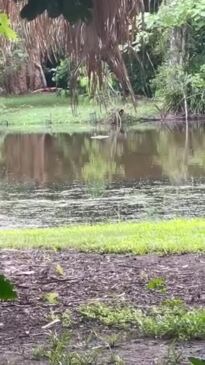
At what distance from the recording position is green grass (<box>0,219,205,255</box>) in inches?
290

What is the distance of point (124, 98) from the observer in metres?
4.32

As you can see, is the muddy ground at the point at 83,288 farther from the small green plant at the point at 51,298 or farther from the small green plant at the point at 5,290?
the small green plant at the point at 5,290

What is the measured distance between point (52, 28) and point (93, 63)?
380mm

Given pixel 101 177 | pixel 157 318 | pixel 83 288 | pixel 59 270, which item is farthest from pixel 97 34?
pixel 101 177

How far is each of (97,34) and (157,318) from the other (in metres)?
1.69

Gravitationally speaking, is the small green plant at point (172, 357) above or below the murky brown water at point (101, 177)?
above

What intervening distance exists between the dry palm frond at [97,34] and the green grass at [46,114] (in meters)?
22.0

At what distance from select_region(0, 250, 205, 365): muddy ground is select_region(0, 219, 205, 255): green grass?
326 mm

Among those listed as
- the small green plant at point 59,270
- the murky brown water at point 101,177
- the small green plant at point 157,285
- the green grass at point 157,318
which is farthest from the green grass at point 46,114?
the green grass at point 157,318

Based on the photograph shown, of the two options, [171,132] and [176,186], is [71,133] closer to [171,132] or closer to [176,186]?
[171,132]

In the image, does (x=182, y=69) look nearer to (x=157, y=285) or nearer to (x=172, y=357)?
(x=157, y=285)

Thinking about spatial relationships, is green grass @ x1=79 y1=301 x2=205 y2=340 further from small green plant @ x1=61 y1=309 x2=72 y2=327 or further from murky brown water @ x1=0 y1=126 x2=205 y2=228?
murky brown water @ x1=0 y1=126 x2=205 y2=228

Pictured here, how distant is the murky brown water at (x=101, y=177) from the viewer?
12156 millimetres

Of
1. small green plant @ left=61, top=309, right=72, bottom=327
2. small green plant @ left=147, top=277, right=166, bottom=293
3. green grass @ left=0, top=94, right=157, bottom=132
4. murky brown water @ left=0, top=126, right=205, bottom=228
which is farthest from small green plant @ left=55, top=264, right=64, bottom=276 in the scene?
green grass @ left=0, top=94, right=157, bottom=132
